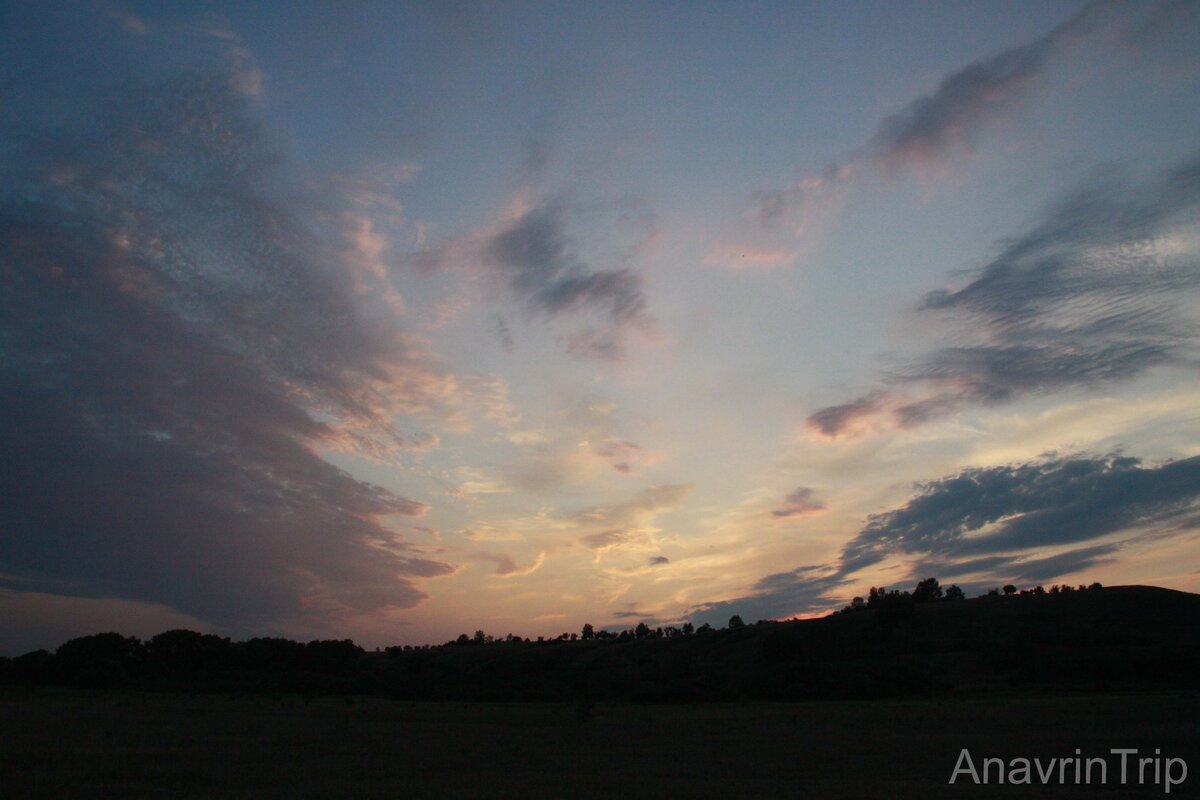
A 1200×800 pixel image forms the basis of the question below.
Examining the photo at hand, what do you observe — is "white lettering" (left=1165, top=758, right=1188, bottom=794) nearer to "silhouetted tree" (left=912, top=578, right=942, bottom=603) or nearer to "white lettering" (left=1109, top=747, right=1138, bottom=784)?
"white lettering" (left=1109, top=747, right=1138, bottom=784)

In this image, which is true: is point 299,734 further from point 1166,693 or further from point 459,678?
point 459,678

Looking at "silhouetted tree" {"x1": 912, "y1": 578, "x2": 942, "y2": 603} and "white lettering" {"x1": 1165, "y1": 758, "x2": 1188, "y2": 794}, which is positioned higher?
"silhouetted tree" {"x1": 912, "y1": 578, "x2": 942, "y2": 603}

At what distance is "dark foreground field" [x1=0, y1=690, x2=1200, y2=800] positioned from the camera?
16.8m

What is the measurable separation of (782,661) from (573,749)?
158ft

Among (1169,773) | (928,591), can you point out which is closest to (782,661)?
(928,591)

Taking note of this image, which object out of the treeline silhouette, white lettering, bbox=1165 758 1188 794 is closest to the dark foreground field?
white lettering, bbox=1165 758 1188 794

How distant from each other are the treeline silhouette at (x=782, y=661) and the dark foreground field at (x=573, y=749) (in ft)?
43.6

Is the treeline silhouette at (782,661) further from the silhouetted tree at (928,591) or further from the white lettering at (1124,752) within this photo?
the white lettering at (1124,752)

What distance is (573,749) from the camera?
25453 mm

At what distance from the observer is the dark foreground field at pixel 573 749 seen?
16.8 meters

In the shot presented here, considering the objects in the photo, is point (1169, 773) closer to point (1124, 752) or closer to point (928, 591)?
point (1124, 752)

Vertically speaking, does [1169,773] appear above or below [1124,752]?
below

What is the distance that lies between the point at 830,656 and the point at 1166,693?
31035 mm

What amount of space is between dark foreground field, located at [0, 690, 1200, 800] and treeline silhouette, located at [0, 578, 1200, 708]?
1328 centimetres
